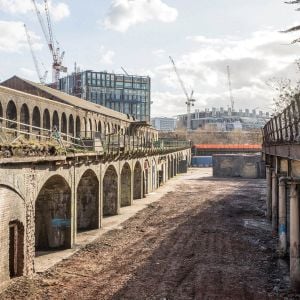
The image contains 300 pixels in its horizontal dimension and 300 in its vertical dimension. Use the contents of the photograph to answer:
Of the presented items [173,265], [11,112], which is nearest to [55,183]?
[173,265]

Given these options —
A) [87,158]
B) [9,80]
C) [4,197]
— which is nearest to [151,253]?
[87,158]

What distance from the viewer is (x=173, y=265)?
17156mm

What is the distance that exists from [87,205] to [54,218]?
5455mm

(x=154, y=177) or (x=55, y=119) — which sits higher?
(x=55, y=119)

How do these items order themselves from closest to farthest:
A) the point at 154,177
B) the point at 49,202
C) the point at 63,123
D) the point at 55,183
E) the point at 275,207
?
the point at 55,183 < the point at 49,202 < the point at 275,207 < the point at 63,123 < the point at 154,177

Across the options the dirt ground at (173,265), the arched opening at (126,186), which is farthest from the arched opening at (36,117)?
the dirt ground at (173,265)

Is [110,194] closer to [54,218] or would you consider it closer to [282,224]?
[54,218]

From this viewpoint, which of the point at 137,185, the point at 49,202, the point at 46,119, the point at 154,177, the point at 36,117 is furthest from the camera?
the point at 154,177

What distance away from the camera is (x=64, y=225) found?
2059cm

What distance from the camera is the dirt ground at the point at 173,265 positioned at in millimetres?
14086

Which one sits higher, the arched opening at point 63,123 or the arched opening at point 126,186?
the arched opening at point 63,123

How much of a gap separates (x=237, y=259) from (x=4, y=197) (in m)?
10.2

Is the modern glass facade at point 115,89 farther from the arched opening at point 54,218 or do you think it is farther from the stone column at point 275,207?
the arched opening at point 54,218

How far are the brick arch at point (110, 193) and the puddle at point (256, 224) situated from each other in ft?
31.2
